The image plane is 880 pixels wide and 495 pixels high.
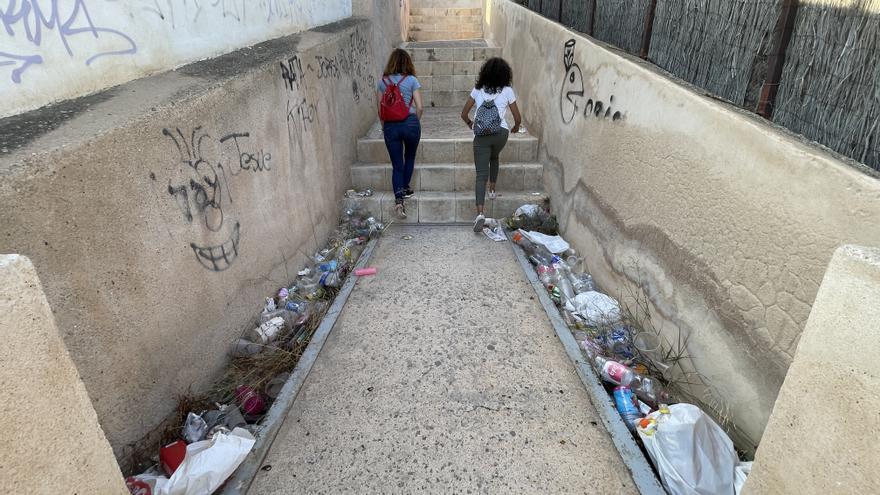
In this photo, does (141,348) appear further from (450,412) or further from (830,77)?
(830,77)

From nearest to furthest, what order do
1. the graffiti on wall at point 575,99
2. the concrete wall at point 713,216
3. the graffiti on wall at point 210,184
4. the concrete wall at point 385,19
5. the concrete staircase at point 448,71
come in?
1. the concrete wall at point 713,216
2. the graffiti on wall at point 210,184
3. the graffiti on wall at point 575,99
4. the concrete wall at point 385,19
5. the concrete staircase at point 448,71

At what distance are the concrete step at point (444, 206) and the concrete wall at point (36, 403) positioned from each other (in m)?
4.24

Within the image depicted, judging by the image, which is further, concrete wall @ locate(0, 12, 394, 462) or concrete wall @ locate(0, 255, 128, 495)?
concrete wall @ locate(0, 12, 394, 462)

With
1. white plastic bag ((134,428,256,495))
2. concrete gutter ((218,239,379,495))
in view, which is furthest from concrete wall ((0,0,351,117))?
concrete gutter ((218,239,379,495))

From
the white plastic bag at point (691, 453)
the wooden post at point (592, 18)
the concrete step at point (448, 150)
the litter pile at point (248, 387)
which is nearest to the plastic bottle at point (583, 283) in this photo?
the white plastic bag at point (691, 453)

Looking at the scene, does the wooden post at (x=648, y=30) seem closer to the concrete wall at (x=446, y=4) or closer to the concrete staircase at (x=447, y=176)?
the concrete staircase at (x=447, y=176)

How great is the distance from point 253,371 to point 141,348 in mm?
811

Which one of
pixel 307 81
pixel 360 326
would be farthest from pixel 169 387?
pixel 307 81

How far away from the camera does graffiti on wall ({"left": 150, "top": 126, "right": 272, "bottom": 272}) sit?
256 centimetres

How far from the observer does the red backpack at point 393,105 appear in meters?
4.77

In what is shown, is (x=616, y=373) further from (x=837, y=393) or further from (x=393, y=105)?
(x=393, y=105)

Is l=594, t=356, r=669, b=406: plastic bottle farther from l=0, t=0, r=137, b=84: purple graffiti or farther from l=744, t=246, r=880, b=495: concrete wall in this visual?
l=0, t=0, r=137, b=84: purple graffiti

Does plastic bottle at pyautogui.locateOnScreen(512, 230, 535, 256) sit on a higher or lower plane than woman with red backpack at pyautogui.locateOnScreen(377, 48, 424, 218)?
lower

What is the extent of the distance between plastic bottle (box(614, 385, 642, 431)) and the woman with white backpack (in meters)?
2.67
